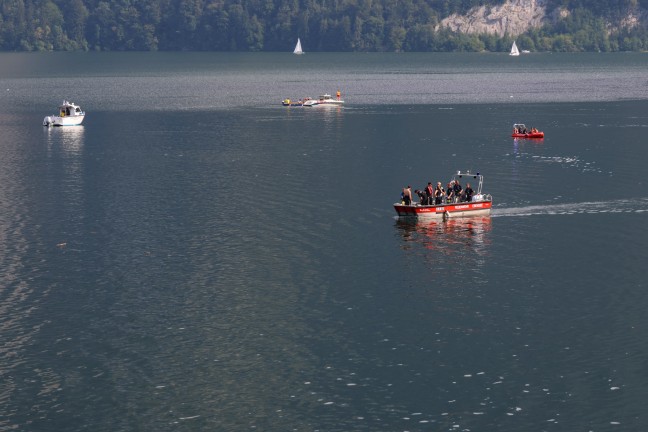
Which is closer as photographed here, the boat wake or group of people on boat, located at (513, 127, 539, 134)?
the boat wake

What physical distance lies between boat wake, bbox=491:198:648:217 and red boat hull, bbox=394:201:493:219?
171 centimetres

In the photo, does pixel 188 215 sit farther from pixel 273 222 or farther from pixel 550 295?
pixel 550 295

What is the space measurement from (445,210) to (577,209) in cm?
1653

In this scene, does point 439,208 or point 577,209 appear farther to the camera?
point 577,209

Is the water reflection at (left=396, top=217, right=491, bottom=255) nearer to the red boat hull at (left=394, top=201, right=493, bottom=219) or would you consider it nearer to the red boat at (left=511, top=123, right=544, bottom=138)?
the red boat hull at (left=394, top=201, right=493, bottom=219)

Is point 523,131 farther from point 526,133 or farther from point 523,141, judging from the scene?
point 523,141

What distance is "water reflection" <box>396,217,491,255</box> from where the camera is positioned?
353 feet

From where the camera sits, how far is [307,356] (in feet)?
252

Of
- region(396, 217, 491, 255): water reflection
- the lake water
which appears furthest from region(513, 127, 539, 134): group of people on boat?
region(396, 217, 491, 255): water reflection

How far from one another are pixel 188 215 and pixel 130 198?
1457 centimetres

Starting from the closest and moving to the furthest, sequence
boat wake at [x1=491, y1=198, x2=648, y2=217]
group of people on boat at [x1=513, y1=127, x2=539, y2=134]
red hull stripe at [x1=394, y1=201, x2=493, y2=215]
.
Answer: red hull stripe at [x1=394, y1=201, x2=493, y2=215], boat wake at [x1=491, y1=198, x2=648, y2=217], group of people on boat at [x1=513, y1=127, x2=539, y2=134]

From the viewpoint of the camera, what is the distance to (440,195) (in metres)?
121

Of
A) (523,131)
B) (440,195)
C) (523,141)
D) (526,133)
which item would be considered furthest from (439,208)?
(523,131)

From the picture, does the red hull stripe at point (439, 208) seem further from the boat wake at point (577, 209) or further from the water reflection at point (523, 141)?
the water reflection at point (523, 141)
